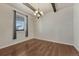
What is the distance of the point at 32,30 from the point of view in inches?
253

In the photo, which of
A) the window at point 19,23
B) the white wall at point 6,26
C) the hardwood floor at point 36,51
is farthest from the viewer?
the window at point 19,23

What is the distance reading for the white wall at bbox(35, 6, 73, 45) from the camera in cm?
574

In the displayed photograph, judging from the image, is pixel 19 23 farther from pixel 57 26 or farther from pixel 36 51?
pixel 57 26

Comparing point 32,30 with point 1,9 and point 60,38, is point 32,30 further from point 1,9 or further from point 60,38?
point 1,9

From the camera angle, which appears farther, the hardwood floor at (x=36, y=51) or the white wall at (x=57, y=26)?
the white wall at (x=57, y=26)

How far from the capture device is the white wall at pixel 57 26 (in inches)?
226

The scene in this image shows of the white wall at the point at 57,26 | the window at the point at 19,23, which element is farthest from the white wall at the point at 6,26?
the white wall at the point at 57,26

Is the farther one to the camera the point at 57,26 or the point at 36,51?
the point at 57,26

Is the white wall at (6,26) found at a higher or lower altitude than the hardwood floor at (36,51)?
higher

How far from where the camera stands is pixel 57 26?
6316mm

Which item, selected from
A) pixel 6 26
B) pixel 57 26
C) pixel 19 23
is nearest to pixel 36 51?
pixel 6 26

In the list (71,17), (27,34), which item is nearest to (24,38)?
(27,34)

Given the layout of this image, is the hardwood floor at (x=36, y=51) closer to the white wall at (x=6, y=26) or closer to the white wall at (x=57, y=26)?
the white wall at (x=6, y=26)

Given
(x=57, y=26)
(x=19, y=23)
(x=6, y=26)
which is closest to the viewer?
(x=6, y=26)
